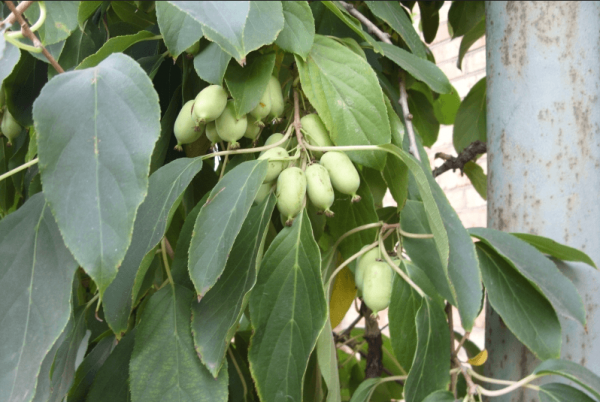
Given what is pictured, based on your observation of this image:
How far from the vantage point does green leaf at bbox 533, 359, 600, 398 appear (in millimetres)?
337

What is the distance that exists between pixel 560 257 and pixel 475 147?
0.60 ft

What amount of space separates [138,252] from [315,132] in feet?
0.47

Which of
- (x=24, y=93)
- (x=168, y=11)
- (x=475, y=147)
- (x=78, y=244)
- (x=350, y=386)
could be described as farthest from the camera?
(x=350, y=386)

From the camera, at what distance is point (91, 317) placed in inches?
20.9

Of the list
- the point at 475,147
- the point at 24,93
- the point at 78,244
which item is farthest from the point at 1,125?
the point at 475,147

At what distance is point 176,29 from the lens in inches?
13.4

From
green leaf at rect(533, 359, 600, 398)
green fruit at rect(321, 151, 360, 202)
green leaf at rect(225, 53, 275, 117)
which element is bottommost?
green leaf at rect(533, 359, 600, 398)

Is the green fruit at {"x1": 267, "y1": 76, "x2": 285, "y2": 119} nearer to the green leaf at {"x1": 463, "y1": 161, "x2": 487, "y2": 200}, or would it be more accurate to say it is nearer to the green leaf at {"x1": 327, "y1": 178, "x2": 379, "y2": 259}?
the green leaf at {"x1": 327, "y1": 178, "x2": 379, "y2": 259}

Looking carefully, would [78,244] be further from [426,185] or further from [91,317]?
[91,317]

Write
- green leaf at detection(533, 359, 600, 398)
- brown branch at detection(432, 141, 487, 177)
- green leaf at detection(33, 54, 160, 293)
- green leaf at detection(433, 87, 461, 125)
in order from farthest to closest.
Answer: green leaf at detection(433, 87, 461, 125) → brown branch at detection(432, 141, 487, 177) → green leaf at detection(533, 359, 600, 398) → green leaf at detection(33, 54, 160, 293)

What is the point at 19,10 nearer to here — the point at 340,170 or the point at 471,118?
the point at 340,170

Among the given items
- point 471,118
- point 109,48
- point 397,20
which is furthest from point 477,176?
point 109,48

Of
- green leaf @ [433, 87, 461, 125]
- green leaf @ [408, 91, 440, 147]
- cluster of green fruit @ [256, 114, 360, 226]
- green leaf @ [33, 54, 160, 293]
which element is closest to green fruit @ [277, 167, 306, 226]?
cluster of green fruit @ [256, 114, 360, 226]

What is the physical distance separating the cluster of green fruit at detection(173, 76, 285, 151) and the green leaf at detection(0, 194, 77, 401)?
0.11 meters
